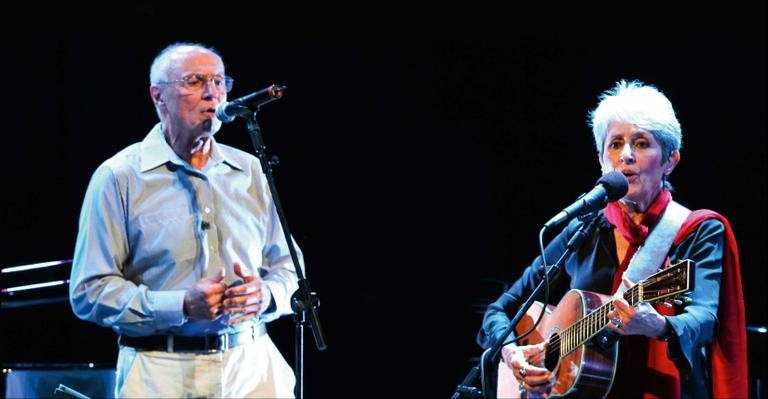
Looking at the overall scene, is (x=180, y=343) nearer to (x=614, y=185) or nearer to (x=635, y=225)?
(x=614, y=185)

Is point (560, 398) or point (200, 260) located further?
point (560, 398)

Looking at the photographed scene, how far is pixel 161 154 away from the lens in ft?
11.6

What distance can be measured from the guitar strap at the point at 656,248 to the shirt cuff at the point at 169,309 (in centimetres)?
167

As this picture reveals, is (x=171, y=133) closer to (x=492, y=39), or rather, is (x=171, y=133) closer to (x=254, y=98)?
(x=254, y=98)

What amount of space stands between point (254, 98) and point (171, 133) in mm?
682

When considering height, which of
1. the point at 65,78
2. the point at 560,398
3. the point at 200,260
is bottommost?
the point at 560,398

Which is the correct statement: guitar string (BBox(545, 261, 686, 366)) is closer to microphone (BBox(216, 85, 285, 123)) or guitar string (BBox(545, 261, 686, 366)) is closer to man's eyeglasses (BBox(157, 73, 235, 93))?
microphone (BBox(216, 85, 285, 123))

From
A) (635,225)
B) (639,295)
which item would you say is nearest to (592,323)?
(639,295)

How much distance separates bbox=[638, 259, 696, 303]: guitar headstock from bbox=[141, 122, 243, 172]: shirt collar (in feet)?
5.59

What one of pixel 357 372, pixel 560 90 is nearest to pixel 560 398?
pixel 357 372

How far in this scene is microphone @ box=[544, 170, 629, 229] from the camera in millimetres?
3201

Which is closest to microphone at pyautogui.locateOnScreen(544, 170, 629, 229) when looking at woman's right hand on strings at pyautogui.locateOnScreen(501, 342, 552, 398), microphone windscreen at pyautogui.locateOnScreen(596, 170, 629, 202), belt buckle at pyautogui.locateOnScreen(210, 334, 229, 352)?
microphone windscreen at pyautogui.locateOnScreen(596, 170, 629, 202)

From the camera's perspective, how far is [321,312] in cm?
568

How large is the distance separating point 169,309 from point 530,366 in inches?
64.3
